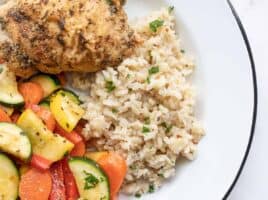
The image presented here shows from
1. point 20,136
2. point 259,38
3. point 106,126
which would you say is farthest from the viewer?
point 259,38

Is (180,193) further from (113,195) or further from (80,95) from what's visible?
(80,95)

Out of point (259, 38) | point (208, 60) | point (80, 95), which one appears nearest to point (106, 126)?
point (80, 95)

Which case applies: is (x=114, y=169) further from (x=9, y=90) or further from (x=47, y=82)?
(x=9, y=90)

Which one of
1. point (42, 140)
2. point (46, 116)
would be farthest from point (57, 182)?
point (46, 116)

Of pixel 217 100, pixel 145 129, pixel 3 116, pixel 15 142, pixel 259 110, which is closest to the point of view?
pixel 15 142

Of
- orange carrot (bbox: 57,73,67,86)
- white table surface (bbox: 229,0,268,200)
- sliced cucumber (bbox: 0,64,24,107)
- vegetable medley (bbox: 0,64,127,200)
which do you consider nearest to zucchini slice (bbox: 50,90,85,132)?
vegetable medley (bbox: 0,64,127,200)

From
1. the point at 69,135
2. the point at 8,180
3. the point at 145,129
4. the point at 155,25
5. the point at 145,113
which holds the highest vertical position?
the point at 155,25
